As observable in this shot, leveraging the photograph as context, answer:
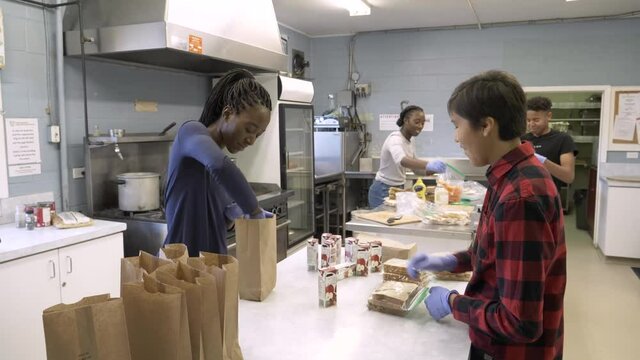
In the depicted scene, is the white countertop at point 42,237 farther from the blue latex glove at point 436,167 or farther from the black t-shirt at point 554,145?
the black t-shirt at point 554,145

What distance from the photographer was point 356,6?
4.63 metres

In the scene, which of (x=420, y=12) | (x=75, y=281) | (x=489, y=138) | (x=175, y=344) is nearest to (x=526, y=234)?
(x=489, y=138)

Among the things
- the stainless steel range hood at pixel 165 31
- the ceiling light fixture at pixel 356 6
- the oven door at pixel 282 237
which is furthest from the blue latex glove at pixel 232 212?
the ceiling light fixture at pixel 356 6

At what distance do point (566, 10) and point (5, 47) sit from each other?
5.17 metres

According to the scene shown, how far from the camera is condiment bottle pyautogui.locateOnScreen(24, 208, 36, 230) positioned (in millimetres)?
2598

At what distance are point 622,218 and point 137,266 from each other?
533 cm

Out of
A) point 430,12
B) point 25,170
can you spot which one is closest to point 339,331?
point 25,170

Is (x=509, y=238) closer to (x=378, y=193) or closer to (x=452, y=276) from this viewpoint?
(x=452, y=276)

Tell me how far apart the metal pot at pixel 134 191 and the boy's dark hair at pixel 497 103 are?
243cm

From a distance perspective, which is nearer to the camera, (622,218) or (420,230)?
(420,230)

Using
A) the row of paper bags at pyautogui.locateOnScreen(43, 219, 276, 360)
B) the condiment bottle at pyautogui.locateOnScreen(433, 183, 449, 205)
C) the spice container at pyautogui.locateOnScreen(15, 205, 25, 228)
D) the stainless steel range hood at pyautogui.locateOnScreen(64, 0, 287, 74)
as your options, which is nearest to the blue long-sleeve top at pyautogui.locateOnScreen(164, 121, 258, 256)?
the row of paper bags at pyautogui.locateOnScreen(43, 219, 276, 360)

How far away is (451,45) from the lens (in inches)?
235

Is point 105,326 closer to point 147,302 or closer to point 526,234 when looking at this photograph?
point 147,302

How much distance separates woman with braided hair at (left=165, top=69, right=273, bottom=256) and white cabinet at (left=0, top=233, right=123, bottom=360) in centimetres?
100
